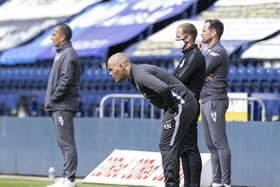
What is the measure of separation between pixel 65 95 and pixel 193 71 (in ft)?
5.83

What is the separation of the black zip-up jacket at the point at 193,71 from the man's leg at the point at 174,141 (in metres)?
0.88

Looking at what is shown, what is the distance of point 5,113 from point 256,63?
6.80 m

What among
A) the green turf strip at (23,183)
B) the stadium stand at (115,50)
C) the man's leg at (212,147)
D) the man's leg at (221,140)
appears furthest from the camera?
the stadium stand at (115,50)

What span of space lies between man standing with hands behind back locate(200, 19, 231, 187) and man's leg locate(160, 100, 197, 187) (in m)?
1.60

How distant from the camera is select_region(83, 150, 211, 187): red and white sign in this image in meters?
12.7

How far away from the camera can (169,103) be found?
30.3ft

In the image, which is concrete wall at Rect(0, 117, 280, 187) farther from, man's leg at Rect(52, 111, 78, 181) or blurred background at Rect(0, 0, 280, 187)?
man's leg at Rect(52, 111, 78, 181)

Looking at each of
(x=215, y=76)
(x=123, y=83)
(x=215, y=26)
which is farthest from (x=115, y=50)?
(x=215, y=76)

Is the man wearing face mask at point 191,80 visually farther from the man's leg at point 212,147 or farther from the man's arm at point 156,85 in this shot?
the man's arm at point 156,85

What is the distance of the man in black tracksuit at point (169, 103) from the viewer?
8.96 m

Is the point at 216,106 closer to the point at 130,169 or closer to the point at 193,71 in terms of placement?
the point at 193,71

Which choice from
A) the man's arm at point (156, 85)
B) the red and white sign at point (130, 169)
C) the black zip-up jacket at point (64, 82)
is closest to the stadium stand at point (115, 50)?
the red and white sign at point (130, 169)

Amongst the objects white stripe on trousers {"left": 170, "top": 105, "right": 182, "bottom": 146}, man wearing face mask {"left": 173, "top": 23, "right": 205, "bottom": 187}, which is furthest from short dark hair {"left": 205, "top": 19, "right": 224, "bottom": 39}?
white stripe on trousers {"left": 170, "top": 105, "right": 182, "bottom": 146}

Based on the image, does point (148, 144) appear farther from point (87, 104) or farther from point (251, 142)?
point (87, 104)
